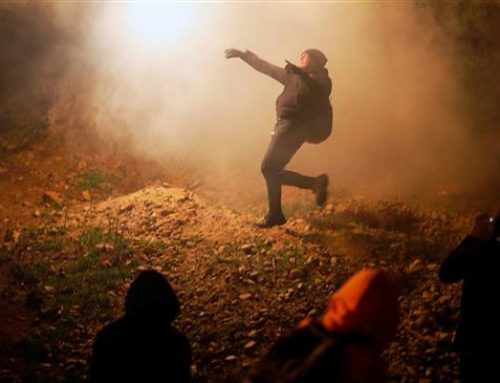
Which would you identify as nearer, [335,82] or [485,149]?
[485,149]

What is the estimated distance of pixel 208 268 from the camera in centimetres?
568

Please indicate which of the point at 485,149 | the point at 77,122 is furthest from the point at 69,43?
the point at 485,149

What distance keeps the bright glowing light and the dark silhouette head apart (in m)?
8.81

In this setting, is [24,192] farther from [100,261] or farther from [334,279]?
[334,279]

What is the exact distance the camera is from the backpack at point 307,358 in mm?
2055

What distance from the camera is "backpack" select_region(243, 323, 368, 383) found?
6.74ft

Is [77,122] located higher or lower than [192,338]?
higher

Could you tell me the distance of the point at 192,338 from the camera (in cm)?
468

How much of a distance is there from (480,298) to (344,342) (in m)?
1.38

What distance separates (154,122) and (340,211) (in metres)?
4.57

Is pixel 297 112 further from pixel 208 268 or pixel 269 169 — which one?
pixel 208 268

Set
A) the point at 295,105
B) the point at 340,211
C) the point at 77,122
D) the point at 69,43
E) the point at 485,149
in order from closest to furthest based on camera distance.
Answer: the point at 295,105 < the point at 340,211 < the point at 485,149 < the point at 77,122 < the point at 69,43

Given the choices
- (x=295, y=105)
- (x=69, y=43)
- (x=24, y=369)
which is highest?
(x=69, y=43)

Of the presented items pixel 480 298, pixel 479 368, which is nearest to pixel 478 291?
pixel 480 298
